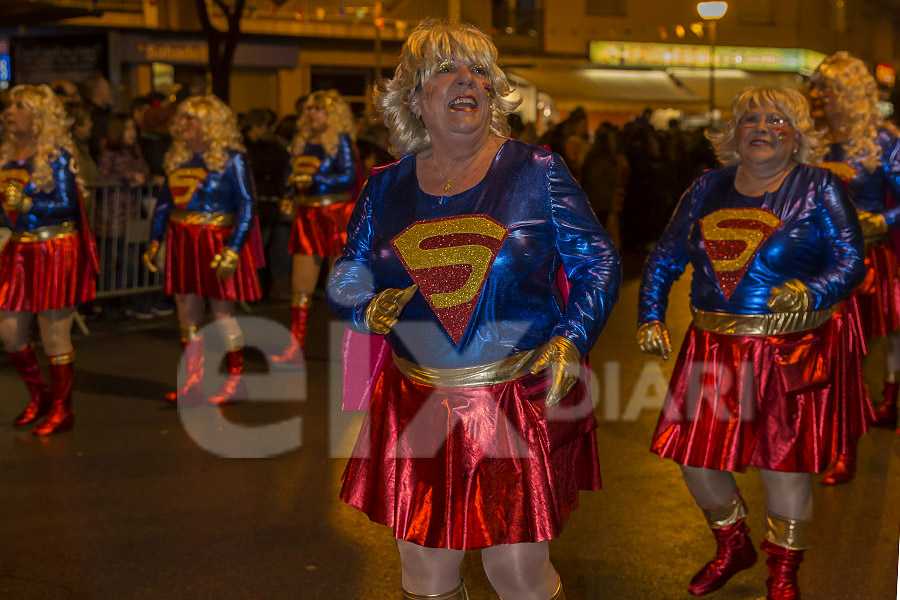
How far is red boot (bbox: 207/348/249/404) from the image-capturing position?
7367 millimetres

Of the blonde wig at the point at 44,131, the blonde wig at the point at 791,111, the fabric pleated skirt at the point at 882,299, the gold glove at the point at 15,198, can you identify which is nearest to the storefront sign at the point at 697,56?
the fabric pleated skirt at the point at 882,299

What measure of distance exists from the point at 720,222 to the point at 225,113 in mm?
4008

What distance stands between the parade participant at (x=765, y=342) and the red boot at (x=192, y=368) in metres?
3.89

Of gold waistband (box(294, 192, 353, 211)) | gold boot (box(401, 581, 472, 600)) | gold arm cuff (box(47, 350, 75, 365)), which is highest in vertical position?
gold waistband (box(294, 192, 353, 211))

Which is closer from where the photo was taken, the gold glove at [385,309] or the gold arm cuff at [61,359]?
the gold glove at [385,309]

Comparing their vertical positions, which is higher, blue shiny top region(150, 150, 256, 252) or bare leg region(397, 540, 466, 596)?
blue shiny top region(150, 150, 256, 252)

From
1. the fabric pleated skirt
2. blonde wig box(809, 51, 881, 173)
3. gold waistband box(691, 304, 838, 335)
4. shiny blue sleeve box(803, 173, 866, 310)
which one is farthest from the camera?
the fabric pleated skirt

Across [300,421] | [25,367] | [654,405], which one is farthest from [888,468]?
[25,367]

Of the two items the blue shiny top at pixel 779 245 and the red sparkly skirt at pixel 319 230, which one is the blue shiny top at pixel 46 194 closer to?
the red sparkly skirt at pixel 319 230

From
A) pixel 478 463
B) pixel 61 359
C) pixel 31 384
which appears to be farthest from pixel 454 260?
pixel 31 384

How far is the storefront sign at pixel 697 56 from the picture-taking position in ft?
98.1

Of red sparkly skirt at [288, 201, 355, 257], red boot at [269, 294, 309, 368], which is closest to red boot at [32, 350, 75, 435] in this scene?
red boot at [269, 294, 309, 368]

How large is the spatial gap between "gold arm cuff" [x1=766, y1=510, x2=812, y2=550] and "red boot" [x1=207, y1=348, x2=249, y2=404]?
426cm

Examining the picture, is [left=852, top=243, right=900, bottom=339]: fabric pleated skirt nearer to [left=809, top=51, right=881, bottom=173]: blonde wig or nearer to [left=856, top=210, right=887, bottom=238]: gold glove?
[left=856, top=210, right=887, bottom=238]: gold glove
